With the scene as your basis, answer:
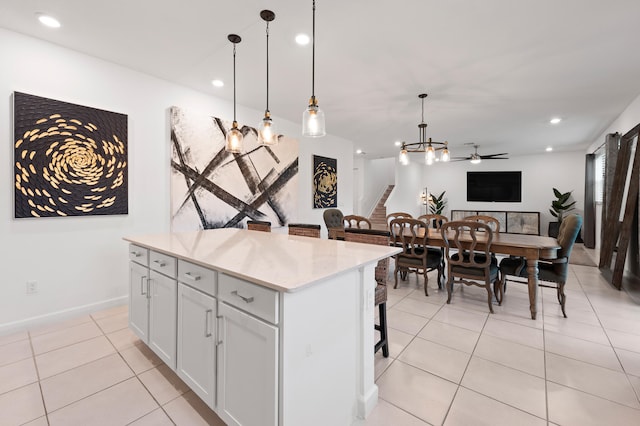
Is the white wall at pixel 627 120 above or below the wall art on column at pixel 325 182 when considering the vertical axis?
above

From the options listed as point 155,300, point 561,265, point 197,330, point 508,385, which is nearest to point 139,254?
point 155,300

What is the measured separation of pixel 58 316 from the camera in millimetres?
2715

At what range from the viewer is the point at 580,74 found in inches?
123

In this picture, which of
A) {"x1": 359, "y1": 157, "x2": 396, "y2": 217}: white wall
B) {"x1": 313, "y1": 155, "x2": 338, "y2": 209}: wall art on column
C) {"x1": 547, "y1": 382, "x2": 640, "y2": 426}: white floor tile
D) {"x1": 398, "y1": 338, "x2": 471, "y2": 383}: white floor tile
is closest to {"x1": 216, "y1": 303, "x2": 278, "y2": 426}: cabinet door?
{"x1": 398, "y1": 338, "x2": 471, "y2": 383}: white floor tile

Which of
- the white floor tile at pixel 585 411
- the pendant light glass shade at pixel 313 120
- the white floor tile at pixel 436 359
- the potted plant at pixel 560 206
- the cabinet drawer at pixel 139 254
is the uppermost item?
the pendant light glass shade at pixel 313 120

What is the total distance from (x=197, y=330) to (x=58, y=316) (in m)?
2.17

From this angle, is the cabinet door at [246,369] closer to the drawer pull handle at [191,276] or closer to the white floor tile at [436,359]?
the drawer pull handle at [191,276]

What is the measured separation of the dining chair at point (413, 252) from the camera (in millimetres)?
3457

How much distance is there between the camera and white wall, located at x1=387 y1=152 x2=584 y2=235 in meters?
8.04

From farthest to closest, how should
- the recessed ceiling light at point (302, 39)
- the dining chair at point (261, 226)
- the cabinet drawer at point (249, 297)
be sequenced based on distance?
the dining chair at point (261, 226) < the recessed ceiling light at point (302, 39) < the cabinet drawer at point (249, 297)

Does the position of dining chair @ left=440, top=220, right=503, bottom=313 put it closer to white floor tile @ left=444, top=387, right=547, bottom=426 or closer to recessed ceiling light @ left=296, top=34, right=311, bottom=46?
white floor tile @ left=444, top=387, right=547, bottom=426

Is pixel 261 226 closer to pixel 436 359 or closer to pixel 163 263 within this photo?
pixel 163 263

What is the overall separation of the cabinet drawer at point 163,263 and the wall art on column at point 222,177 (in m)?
1.60

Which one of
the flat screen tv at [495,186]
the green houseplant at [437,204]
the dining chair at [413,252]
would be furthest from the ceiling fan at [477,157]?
the dining chair at [413,252]
